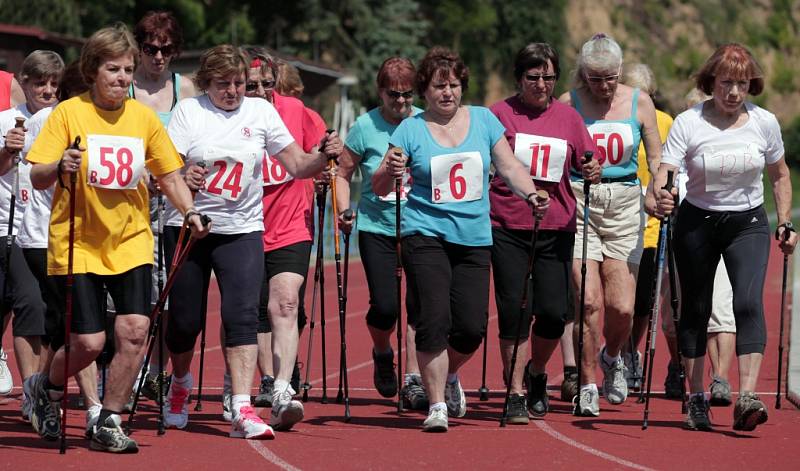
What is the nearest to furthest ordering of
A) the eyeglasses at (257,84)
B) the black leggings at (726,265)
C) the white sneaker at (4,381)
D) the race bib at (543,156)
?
the black leggings at (726,265) < the race bib at (543,156) < the eyeglasses at (257,84) < the white sneaker at (4,381)

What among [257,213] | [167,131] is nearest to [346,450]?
[257,213]

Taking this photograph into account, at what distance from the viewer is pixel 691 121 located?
9.13 meters

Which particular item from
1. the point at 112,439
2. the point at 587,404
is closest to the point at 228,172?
the point at 112,439

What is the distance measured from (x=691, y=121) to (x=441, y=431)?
7.27ft

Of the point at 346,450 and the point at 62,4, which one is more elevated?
the point at 62,4

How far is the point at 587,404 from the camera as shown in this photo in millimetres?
9703

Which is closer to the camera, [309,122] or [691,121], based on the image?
[691,121]

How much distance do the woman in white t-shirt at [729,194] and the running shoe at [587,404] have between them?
0.71 meters

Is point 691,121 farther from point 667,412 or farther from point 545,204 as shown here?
point 667,412

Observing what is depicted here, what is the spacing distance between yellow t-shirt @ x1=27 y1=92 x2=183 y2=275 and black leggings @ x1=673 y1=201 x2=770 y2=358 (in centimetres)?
311

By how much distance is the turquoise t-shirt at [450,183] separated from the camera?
897 centimetres

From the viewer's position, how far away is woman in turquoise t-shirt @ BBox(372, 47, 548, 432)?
29.4 ft

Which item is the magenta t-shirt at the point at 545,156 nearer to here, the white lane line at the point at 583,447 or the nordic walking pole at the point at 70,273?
the white lane line at the point at 583,447

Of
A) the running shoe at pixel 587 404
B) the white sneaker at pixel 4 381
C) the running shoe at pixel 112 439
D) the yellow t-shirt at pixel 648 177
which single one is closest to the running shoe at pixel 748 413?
the running shoe at pixel 587 404
